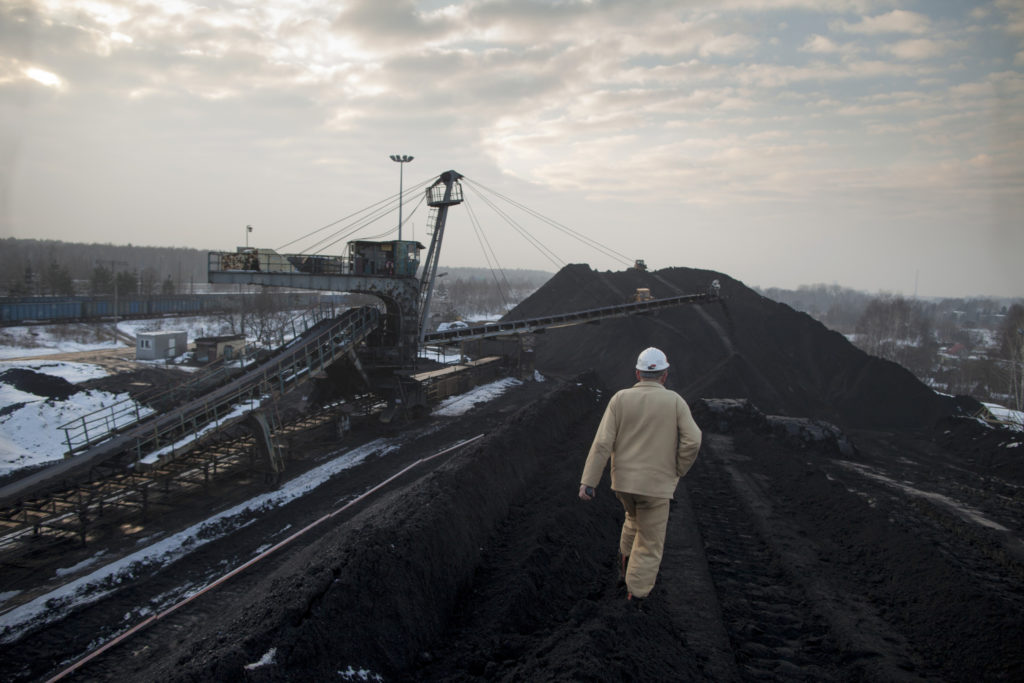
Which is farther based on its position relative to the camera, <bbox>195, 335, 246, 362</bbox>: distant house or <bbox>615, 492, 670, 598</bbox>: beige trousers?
<bbox>195, 335, 246, 362</bbox>: distant house

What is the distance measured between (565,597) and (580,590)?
0.26 metres

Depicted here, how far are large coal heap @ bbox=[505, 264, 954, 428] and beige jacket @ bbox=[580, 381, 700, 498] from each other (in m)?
21.5

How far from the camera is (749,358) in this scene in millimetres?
28828

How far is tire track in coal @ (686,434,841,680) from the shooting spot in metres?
5.12

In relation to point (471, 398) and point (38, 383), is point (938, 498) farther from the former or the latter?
point (38, 383)

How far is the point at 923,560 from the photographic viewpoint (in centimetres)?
736

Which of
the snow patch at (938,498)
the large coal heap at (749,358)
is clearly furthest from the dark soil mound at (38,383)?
the snow patch at (938,498)

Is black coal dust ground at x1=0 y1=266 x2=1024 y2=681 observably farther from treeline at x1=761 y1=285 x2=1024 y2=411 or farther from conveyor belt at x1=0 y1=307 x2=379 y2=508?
treeline at x1=761 y1=285 x2=1024 y2=411

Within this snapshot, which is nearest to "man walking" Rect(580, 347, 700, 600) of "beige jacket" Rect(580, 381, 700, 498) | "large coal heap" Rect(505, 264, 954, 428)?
"beige jacket" Rect(580, 381, 700, 498)

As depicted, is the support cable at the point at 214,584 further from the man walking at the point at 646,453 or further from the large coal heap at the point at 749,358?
the large coal heap at the point at 749,358

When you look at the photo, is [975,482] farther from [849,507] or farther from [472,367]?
[472,367]

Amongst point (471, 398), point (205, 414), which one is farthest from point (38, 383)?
point (471, 398)

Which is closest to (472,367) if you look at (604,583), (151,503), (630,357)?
(630,357)

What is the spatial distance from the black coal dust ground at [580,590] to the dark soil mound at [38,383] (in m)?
17.6
